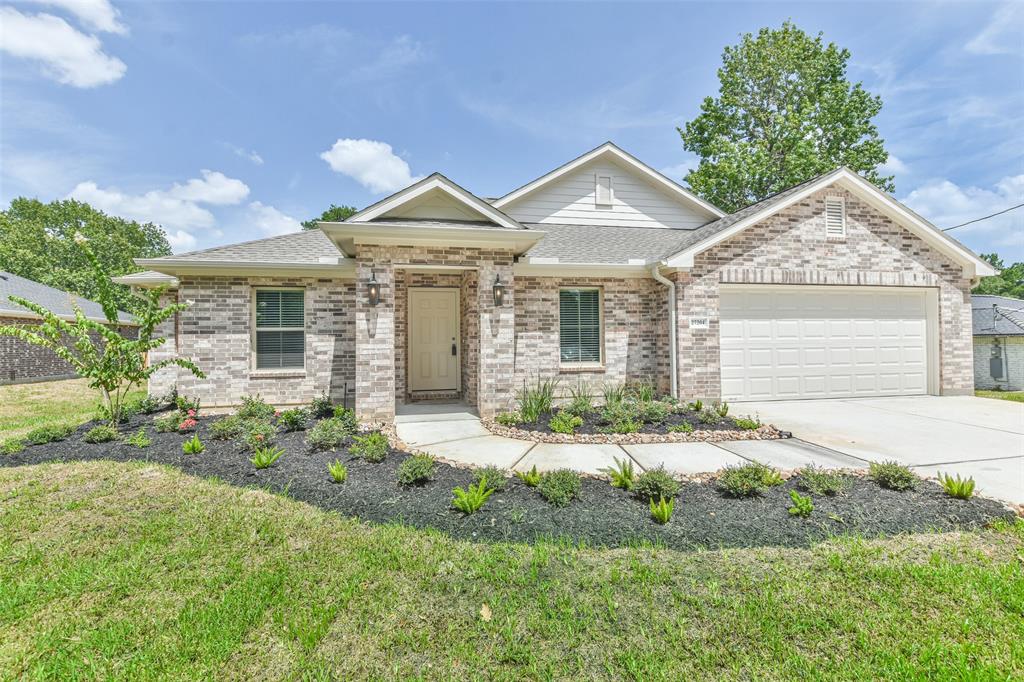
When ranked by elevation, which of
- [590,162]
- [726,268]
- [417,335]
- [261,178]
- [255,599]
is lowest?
[255,599]

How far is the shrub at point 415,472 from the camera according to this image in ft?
14.1

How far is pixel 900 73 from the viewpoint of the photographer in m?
10.8

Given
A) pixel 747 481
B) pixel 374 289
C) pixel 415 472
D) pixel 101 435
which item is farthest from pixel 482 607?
pixel 101 435

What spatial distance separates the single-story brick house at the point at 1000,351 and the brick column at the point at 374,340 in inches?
623

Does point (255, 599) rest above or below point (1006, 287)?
below

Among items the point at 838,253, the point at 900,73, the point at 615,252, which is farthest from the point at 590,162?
the point at 900,73

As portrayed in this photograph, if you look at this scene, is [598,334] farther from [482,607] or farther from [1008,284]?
[1008,284]

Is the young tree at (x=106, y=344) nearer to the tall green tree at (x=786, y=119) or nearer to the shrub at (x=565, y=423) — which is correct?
the shrub at (x=565, y=423)

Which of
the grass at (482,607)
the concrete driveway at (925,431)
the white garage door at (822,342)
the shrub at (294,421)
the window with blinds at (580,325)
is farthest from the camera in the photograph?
the window with blinds at (580,325)

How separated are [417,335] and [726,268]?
21.6 feet

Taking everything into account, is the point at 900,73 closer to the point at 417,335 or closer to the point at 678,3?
the point at 678,3

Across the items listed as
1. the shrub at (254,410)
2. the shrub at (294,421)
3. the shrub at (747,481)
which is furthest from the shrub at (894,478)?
the shrub at (254,410)

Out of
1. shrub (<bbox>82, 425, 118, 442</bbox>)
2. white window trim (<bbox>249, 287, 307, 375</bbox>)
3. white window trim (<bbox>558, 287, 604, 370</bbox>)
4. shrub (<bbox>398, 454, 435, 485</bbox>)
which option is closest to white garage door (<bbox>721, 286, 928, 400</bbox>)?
white window trim (<bbox>558, 287, 604, 370</bbox>)

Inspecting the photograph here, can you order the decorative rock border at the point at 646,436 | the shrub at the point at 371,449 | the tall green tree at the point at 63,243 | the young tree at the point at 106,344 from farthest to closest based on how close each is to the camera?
the tall green tree at the point at 63,243 → the young tree at the point at 106,344 → the decorative rock border at the point at 646,436 → the shrub at the point at 371,449
